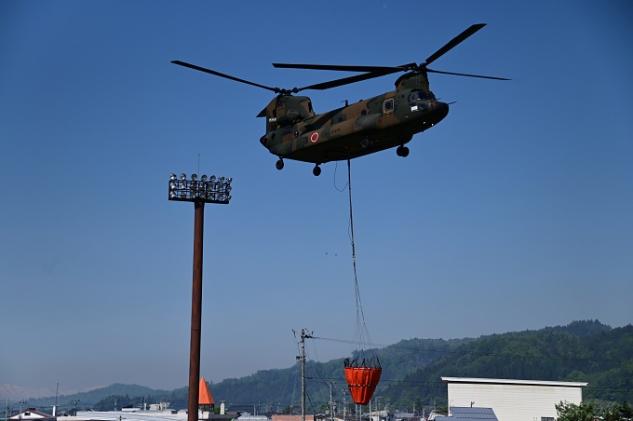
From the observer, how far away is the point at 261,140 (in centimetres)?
5081

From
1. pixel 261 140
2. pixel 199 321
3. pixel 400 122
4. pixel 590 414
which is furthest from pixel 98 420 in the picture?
pixel 400 122

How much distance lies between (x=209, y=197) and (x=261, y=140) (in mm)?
27942

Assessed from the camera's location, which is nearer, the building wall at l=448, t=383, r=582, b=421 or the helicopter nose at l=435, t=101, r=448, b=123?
the helicopter nose at l=435, t=101, r=448, b=123

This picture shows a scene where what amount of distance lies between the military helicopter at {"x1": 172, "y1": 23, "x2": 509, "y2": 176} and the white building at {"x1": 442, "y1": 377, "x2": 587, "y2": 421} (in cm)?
5791

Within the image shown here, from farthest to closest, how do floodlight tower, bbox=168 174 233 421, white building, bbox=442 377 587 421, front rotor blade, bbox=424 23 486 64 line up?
white building, bbox=442 377 587 421, floodlight tower, bbox=168 174 233 421, front rotor blade, bbox=424 23 486 64

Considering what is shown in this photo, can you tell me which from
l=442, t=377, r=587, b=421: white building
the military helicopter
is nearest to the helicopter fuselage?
the military helicopter

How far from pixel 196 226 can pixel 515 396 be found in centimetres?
4477

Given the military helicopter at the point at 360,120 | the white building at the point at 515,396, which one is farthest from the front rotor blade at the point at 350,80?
the white building at the point at 515,396

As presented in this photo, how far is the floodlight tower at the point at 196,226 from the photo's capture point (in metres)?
74.3

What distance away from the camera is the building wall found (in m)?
98.3

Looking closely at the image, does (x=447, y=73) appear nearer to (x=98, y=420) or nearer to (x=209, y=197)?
(x=209, y=197)

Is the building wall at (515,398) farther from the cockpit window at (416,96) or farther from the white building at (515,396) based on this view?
the cockpit window at (416,96)

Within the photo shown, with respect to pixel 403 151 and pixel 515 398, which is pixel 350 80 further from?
pixel 515 398

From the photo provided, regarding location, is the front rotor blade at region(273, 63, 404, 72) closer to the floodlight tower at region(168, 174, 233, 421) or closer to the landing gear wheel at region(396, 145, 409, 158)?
the landing gear wheel at region(396, 145, 409, 158)
